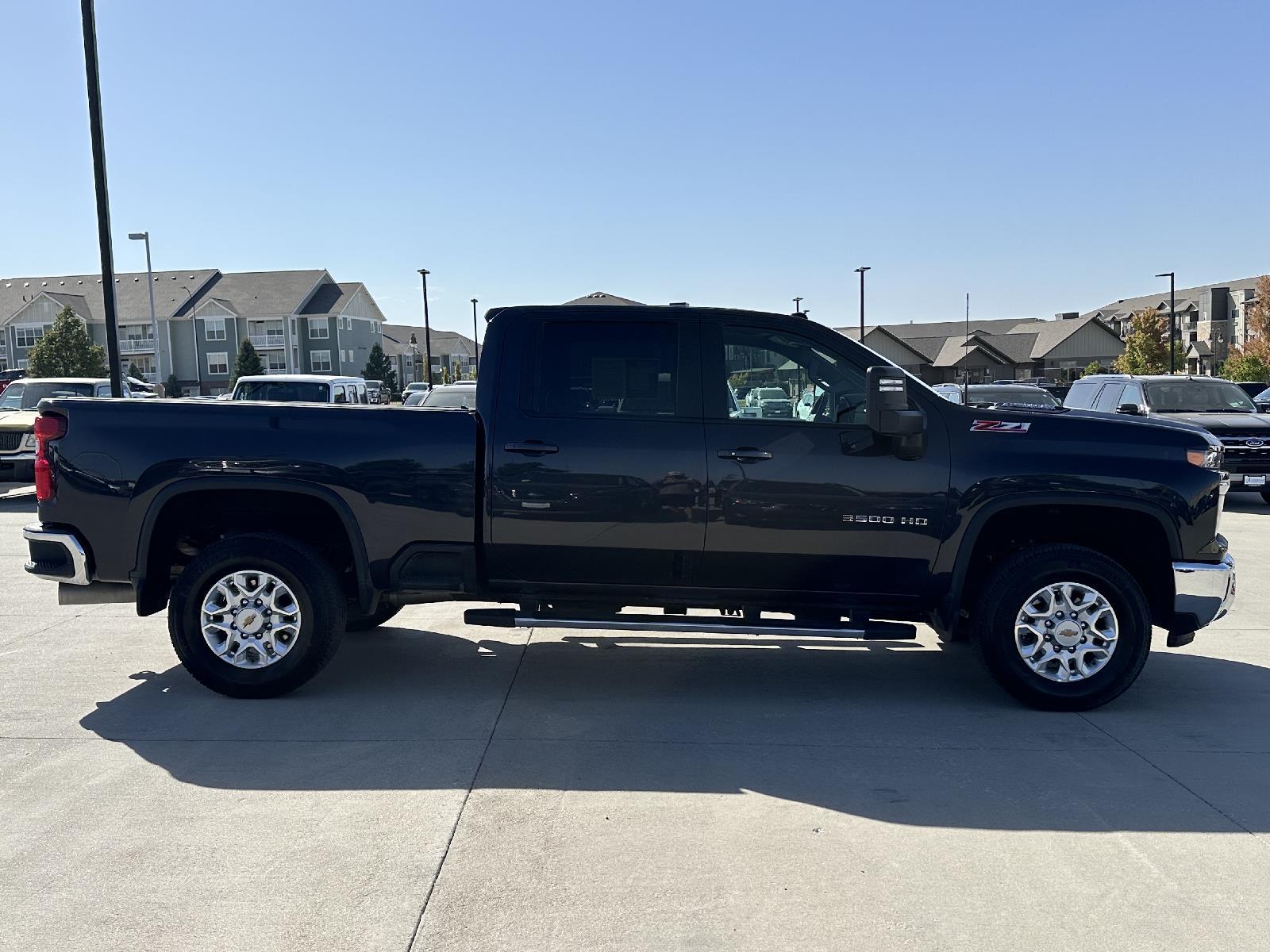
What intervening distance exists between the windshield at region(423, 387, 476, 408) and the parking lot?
10.3 m

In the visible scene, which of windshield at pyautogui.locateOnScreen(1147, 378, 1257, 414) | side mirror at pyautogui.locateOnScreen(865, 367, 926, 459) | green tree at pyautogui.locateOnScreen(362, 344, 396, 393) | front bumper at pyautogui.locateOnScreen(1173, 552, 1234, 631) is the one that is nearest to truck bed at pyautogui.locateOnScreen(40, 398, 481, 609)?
side mirror at pyautogui.locateOnScreen(865, 367, 926, 459)

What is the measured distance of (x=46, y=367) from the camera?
58.8 m

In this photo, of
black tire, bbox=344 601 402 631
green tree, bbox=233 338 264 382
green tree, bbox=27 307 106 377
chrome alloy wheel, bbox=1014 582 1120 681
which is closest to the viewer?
chrome alloy wheel, bbox=1014 582 1120 681

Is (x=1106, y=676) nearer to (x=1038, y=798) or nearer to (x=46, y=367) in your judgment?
(x=1038, y=798)

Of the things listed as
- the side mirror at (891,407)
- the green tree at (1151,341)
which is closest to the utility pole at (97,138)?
the side mirror at (891,407)

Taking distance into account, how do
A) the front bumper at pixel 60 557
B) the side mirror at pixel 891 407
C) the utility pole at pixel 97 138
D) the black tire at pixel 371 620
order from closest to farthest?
the side mirror at pixel 891 407 < the front bumper at pixel 60 557 < the black tire at pixel 371 620 < the utility pole at pixel 97 138

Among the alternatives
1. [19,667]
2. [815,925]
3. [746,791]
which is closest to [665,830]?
[746,791]

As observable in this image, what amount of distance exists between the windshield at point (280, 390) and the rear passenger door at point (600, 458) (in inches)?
481

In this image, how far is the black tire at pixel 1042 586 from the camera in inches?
225

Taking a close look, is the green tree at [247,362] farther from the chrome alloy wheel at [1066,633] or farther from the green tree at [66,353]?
the chrome alloy wheel at [1066,633]

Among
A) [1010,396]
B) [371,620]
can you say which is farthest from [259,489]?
[1010,396]

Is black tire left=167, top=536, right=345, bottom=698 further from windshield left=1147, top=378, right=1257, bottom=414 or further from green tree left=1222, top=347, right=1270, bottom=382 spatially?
green tree left=1222, top=347, right=1270, bottom=382

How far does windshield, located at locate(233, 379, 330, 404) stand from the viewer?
56.7 feet

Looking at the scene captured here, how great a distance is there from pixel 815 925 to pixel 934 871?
0.63 meters
